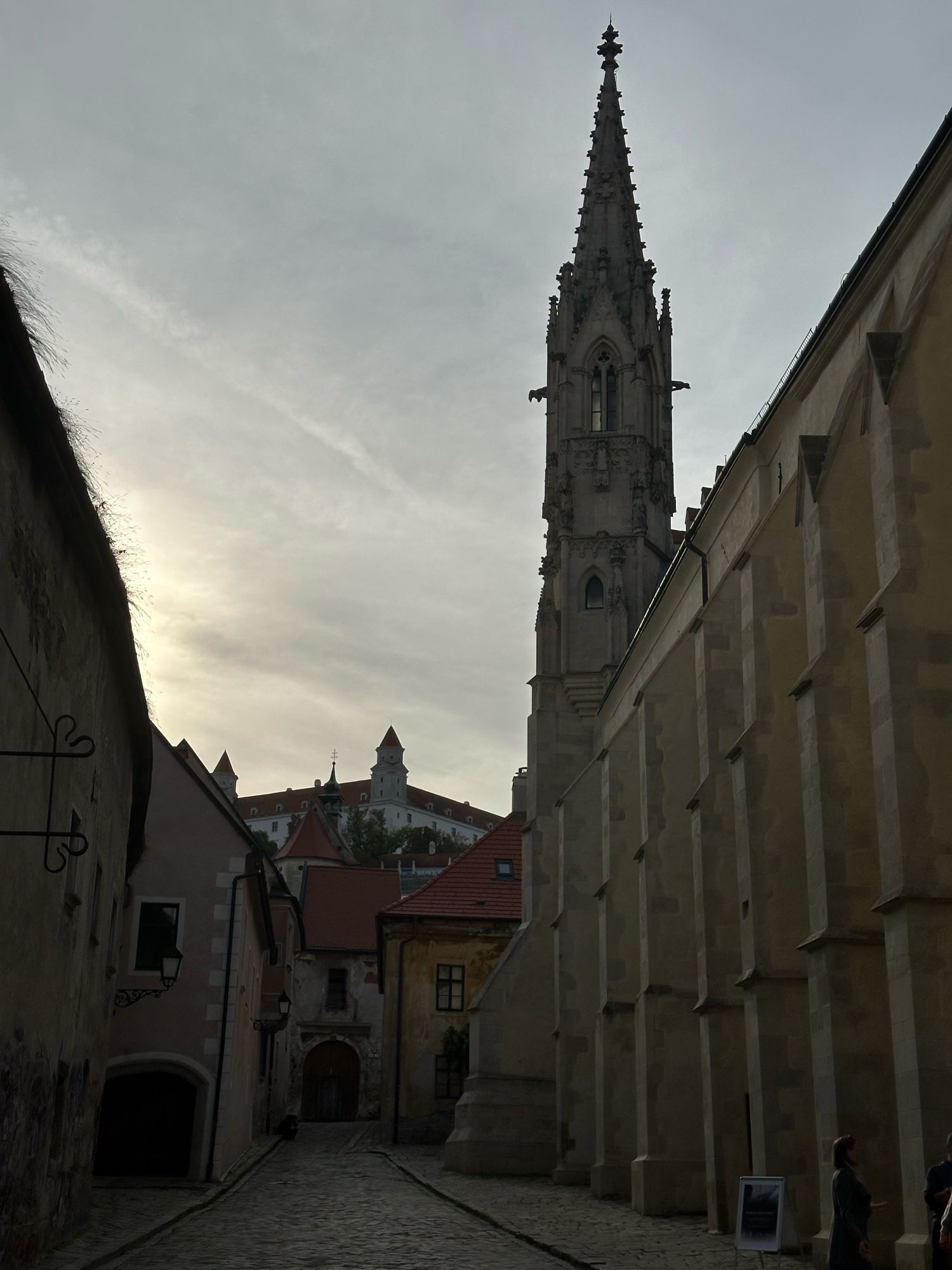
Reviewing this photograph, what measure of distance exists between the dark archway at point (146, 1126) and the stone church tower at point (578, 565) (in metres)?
7.15

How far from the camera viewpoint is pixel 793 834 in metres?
16.6

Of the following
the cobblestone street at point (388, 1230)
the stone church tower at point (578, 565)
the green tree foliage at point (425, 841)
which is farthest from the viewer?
the green tree foliage at point (425, 841)

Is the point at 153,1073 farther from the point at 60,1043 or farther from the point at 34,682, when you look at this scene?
the point at 34,682

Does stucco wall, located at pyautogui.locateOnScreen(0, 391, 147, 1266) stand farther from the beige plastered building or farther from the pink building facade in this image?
the beige plastered building

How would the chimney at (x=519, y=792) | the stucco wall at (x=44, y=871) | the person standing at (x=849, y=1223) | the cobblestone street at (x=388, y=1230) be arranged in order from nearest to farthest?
the person standing at (x=849, y=1223) < the stucco wall at (x=44, y=871) < the cobblestone street at (x=388, y=1230) < the chimney at (x=519, y=792)

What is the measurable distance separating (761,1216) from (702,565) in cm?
1240

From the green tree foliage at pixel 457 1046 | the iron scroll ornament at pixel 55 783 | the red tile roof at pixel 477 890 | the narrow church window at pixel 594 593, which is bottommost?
the green tree foliage at pixel 457 1046

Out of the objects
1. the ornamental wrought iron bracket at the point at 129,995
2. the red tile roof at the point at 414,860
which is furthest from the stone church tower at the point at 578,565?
the red tile roof at the point at 414,860

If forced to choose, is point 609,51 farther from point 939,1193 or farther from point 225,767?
point 225,767

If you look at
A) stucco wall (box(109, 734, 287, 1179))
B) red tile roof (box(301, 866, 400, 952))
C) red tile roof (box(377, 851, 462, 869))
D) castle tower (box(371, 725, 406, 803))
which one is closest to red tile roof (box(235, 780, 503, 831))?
castle tower (box(371, 725, 406, 803))

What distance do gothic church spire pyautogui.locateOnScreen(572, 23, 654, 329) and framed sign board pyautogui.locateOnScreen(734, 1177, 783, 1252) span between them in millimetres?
32472

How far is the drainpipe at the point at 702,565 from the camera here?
22719 millimetres

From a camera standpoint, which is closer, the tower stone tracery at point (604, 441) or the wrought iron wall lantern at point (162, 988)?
the wrought iron wall lantern at point (162, 988)

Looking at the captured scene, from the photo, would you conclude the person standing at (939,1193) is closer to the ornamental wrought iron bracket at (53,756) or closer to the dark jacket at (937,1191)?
the dark jacket at (937,1191)
